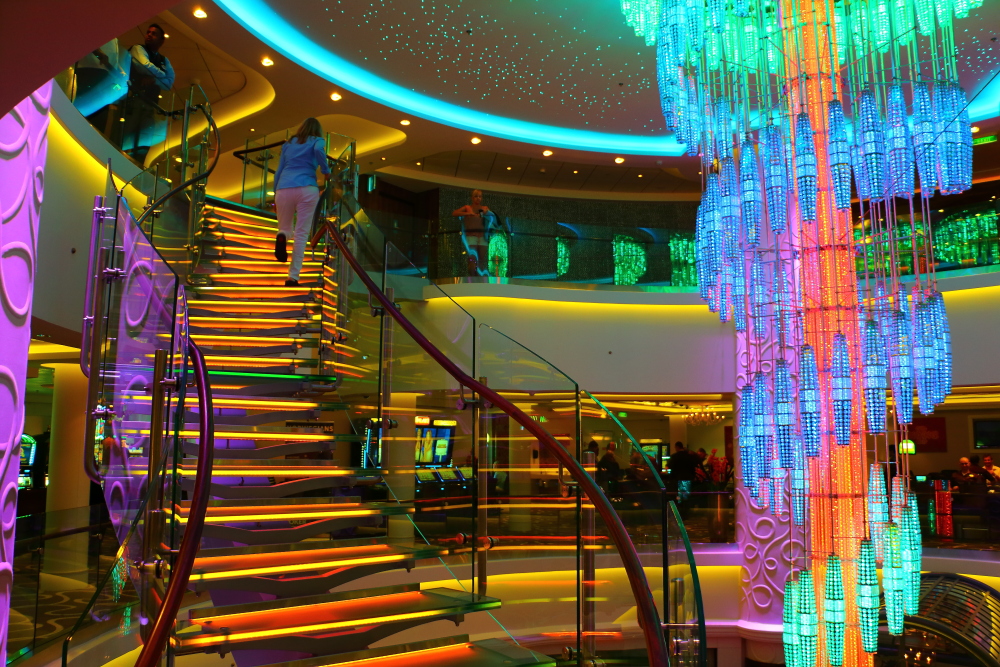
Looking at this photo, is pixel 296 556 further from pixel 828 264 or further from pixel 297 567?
pixel 828 264

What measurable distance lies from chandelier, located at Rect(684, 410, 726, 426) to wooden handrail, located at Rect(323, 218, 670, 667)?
59.6 feet

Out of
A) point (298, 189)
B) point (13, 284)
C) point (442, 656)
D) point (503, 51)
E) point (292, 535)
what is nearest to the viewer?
point (13, 284)

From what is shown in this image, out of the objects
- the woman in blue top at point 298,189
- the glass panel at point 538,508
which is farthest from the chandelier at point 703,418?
the woman in blue top at point 298,189

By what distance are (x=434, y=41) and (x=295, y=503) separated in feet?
20.2

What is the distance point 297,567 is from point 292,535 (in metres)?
0.31

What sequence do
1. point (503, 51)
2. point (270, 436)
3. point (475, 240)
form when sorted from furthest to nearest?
point (475, 240)
point (503, 51)
point (270, 436)

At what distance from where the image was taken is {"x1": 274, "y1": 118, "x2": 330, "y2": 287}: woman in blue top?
22.4ft

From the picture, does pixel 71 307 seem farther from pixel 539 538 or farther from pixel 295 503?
pixel 539 538

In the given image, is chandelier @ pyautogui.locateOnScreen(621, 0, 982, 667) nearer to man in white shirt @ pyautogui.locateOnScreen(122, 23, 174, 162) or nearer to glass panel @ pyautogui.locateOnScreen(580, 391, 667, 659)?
glass panel @ pyautogui.locateOnScreen(580, 391, 667, 659)

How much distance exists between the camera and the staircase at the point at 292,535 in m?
3.57

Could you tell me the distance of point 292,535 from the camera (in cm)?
427

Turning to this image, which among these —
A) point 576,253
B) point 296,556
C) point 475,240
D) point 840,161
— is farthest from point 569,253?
point 296,556

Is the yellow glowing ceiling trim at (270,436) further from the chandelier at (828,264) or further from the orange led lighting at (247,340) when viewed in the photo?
the chandelier at (828,264)

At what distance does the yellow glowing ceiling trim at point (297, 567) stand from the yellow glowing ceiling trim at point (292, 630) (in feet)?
0.64
